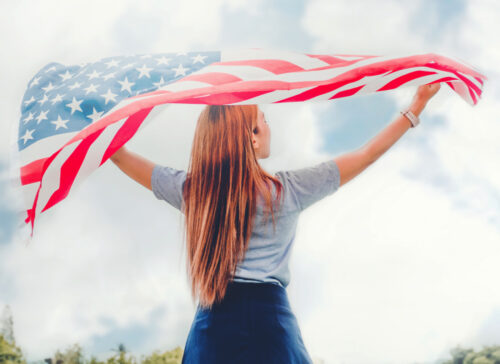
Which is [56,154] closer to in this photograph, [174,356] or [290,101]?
[290,101]

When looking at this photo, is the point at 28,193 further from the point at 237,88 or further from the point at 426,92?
the point at 426,92

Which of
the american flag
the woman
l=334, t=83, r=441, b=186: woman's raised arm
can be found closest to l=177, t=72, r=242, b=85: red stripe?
the american flag

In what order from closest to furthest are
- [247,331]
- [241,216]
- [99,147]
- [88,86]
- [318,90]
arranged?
[247,331] → [241,216] → [99,147] → [318,90] → [88,86]

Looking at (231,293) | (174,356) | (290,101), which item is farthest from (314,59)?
(174,356)

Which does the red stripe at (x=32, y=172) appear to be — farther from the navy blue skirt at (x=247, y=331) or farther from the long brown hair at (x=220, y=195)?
the navy blue skirt at (x=247, y=331)

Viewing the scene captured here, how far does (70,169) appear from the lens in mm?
2441

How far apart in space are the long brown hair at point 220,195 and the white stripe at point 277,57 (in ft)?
1.24

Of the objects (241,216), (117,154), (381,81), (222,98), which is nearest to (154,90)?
(117,154)

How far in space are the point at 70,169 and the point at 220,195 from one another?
0.72 metres

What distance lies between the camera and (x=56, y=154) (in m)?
2.44

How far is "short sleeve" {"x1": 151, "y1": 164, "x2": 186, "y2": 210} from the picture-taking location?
2.34 metres

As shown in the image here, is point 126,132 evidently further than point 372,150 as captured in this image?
Yes

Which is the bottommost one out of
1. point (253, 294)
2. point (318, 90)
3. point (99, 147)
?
→ point (253, 294)

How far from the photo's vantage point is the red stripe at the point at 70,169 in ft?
7.83
